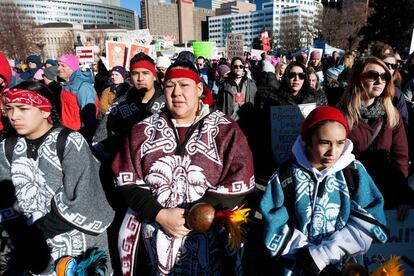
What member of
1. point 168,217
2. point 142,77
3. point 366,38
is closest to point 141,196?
point 168,217

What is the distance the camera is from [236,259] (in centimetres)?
226

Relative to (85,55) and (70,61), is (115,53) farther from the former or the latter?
(85,55)

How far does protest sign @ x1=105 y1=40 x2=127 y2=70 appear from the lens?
7.21 metres

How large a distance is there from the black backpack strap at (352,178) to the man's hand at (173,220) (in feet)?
3.41

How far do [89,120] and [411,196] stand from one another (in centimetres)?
358

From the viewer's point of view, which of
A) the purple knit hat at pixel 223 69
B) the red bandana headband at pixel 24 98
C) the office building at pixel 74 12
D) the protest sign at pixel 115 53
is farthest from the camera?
the office building at pixel 74 12

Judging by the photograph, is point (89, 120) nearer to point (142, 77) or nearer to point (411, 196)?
point (142, 77)

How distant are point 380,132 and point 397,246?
908mm

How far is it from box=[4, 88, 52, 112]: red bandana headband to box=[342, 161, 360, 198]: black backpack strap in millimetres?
2057

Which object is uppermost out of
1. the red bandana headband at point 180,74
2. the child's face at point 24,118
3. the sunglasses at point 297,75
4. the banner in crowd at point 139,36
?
the banner in crowd at point 139,36

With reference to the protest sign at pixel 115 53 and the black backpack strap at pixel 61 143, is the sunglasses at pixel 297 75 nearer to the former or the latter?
the black backpack strap at pixel 61 143

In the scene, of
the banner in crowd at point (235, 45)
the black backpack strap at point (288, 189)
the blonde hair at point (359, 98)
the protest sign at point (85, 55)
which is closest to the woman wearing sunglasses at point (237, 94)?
the blonde hair at point (359, 98)

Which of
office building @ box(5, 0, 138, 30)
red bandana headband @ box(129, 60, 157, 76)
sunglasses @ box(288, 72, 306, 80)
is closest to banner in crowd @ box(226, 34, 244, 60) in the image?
sunglasses @ box(288, 72, 306, 80)

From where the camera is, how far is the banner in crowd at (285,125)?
4.60 metres
